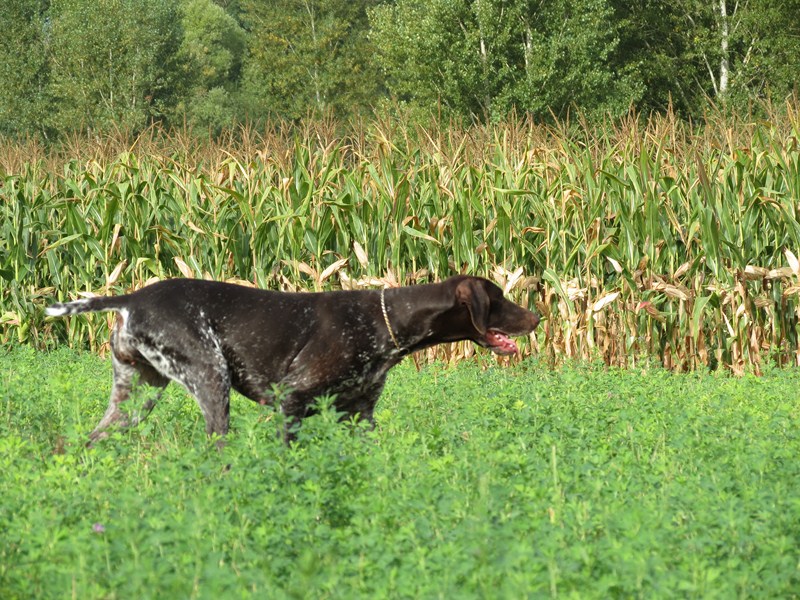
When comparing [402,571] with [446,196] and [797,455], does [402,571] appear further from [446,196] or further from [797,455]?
[446,196]

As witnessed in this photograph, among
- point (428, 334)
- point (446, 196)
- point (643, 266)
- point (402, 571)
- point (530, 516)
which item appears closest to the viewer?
point (402, 571)

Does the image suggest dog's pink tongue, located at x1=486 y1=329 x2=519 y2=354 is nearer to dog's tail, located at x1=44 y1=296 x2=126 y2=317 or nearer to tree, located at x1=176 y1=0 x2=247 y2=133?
dog's tail, located at x1=44 y1=296 x2=126 y2=317

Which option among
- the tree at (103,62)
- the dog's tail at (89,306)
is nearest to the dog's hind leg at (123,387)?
the dog's tail at (89,306)

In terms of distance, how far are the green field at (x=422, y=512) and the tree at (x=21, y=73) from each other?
5016 centimetres

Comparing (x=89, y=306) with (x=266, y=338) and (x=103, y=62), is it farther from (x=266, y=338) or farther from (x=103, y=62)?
(x=103, y=62)

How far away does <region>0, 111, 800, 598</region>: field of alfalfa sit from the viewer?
4.47 metres

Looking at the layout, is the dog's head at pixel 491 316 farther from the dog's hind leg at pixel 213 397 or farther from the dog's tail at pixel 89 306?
the dog's tail at pixel 89 306

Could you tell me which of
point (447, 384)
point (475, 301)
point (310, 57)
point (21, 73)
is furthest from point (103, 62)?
point (475, 301)

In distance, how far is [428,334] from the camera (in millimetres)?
7863

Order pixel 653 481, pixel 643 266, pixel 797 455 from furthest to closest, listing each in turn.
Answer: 1. pixel 643 266
2. pixel 797 455
3. pixel 653 481

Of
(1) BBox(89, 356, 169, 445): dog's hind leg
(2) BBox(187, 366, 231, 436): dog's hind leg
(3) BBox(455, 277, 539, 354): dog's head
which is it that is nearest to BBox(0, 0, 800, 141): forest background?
(3) BBox(455, 277, 539, 354): dog's head

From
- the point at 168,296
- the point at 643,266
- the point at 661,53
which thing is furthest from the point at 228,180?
the point at 661,53

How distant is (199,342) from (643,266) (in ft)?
18.9

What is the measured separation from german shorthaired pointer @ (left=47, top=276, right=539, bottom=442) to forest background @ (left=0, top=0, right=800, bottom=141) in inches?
773
